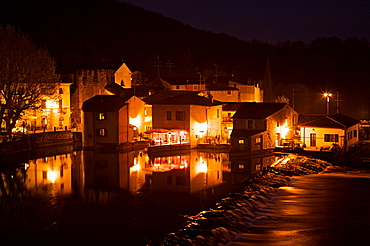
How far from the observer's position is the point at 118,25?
74.3 metres

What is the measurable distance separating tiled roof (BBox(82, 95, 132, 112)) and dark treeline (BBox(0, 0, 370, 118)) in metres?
9.44

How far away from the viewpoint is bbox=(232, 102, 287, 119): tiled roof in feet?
87.0

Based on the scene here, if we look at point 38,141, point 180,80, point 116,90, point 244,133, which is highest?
point 180,80

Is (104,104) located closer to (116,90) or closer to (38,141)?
(38,141)

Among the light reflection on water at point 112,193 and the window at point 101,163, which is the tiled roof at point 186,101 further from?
the window at point 101,163

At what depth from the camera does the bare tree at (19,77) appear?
2733 cm

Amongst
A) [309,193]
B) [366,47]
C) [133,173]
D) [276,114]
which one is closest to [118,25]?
[366,47]

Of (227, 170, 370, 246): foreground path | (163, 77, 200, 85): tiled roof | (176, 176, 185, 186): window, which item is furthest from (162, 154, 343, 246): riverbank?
(163, 77, 200, 85): tiled roof

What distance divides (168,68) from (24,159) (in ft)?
93.4

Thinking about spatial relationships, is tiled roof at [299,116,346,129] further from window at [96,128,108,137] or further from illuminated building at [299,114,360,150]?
window at [96,128,108,137]

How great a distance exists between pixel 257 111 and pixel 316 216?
529 inches

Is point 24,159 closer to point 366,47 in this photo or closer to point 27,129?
point 27,129

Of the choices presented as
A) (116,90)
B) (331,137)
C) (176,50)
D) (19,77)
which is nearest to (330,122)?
(331,137)

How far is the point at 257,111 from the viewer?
27.0 meters
